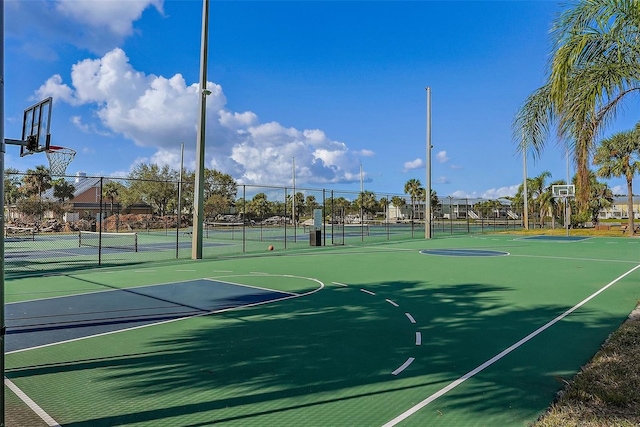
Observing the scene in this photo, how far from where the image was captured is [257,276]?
37.8 feet

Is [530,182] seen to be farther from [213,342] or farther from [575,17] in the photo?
[213,342]

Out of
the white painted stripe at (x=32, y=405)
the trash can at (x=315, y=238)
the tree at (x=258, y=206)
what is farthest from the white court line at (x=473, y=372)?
the tree at (x=258, y=206)

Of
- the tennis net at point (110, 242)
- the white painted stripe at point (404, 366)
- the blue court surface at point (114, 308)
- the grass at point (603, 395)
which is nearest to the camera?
the grass at point (603, 395)

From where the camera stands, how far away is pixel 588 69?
662cm

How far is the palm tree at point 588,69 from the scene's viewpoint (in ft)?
20.8

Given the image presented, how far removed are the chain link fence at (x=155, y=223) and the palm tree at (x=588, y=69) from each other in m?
12.1

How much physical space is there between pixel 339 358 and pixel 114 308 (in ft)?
15.2

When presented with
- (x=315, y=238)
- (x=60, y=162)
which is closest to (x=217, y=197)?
(x=315, y=238)

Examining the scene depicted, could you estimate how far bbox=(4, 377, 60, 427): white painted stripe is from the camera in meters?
3.51

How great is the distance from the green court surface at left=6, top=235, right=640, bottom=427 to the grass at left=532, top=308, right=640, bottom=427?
17 cm

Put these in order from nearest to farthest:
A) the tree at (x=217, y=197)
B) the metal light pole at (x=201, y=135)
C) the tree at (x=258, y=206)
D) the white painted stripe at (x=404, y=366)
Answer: the white painted stripe at (x=404, y=366)
the metal light pole at (x=201, y=135)
the tree at (x=217, y=197)
the tree at (x=258, y=206)

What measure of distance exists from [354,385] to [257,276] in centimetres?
753

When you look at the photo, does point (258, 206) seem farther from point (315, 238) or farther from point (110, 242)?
point (315, 238)

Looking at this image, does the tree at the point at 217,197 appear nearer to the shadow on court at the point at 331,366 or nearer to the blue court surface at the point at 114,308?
the blue court surface at the point at 114,308
